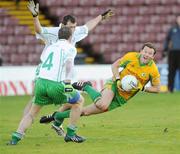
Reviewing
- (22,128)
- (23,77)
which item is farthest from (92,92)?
(23,77)

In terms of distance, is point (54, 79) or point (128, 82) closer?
point (54, 79)

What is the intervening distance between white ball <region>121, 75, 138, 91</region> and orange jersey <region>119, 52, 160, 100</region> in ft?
0.80

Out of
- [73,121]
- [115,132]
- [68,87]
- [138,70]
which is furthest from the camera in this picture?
[115,132]

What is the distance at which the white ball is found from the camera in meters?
13.1

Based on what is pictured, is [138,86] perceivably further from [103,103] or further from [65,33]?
[65,33]

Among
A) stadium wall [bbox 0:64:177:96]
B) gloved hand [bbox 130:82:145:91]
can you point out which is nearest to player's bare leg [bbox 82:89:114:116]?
gloved hand [bbox 130:82:145:91]

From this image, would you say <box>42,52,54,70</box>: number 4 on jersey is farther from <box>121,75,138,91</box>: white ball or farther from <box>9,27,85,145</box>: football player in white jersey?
<box>121,75,138,91</box>: white ball

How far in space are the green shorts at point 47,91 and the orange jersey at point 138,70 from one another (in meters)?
2.05

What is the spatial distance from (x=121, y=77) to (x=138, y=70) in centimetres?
30

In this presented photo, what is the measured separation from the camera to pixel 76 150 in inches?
440

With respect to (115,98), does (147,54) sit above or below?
above

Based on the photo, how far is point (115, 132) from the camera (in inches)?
535

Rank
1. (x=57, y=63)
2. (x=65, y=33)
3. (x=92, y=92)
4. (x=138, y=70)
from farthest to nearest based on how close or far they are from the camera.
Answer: (x=138, y=70)
(x=92, y=92)
(x=65, y=33)
(x=57, y=63)

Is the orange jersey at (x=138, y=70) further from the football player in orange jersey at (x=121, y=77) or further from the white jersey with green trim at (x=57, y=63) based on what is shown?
the white jersey with green trim at (x=57, y=63)
